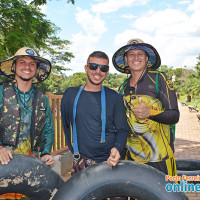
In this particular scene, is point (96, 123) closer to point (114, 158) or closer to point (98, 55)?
point (114, 158)

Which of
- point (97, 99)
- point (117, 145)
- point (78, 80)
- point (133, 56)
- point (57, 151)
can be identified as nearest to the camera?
point (117, 145)

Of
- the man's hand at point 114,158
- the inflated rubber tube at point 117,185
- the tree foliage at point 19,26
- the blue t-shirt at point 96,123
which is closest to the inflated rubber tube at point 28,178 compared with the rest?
the inflated rubber tube at point 117,185

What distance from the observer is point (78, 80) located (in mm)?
68125

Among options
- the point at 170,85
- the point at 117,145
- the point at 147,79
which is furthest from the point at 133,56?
the point at 117,145

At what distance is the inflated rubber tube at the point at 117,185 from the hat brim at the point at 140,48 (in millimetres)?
1384

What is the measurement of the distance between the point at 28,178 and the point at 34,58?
1.26 meters

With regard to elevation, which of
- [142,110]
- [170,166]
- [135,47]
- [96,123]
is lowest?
[170,166]

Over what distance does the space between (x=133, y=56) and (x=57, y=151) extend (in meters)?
3.62

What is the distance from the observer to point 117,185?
193cm

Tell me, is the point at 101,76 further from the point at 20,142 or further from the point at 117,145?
the point at 20,142

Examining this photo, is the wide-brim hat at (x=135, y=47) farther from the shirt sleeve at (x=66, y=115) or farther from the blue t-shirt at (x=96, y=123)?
the shirt sleeve at (x=66, y=115)

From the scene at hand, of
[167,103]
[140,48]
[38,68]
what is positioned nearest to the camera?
[167,103]

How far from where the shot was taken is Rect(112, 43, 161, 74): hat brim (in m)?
2.72

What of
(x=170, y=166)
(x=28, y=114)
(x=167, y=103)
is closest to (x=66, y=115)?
(x=28, y=114)
